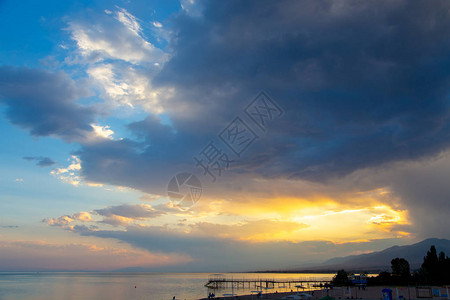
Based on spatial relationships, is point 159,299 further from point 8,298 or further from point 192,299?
point 8,298

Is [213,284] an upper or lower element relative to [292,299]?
lower

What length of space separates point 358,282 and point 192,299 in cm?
3730

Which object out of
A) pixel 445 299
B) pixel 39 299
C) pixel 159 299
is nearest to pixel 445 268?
pixel 445 299

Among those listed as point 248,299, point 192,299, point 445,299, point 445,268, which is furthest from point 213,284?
point 445,299

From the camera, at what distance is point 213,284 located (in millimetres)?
124875

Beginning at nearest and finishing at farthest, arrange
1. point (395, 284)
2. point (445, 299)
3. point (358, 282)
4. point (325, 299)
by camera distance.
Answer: point (325, 299), point (445, 299), point (358, 282), point (395, 284)

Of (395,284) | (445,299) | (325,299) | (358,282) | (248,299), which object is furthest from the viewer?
(395,284)

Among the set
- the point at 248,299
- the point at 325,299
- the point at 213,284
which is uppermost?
the point at 325,299

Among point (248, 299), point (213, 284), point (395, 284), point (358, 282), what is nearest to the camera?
point (248, 299)

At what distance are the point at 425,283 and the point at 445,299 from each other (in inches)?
1240

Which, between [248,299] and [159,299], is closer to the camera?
[248,299]

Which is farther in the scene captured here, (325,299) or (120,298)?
(120,298)

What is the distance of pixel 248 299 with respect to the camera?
2319 inches

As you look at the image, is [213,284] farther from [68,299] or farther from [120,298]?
[68,299]
